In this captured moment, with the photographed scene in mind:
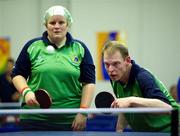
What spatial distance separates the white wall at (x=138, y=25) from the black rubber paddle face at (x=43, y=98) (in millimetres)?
5495

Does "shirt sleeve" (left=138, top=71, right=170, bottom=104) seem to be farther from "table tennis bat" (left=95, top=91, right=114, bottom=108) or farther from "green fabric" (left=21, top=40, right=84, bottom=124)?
"green fabric" (left=21, top=40, right=84, bottom=124)

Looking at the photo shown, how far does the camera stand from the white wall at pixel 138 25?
8.27 meters

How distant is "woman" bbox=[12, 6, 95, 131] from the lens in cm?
292

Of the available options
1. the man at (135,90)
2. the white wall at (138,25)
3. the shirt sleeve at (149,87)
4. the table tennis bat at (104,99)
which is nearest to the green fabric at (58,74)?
the table tennis bat at (104,99)

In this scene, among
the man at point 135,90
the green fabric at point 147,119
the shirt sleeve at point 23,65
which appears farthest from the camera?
the shirt sleeve at point 23,65

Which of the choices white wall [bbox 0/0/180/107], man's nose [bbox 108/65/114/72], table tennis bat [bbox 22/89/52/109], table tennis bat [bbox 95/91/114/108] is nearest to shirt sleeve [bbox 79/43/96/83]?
table tennis bat [bbox 95/91/114/108]

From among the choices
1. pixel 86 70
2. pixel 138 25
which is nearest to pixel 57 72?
pixel 86 70

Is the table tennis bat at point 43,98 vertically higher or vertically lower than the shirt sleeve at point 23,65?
lower

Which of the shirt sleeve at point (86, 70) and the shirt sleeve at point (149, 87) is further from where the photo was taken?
the shirt sleeve at point (86, 70)

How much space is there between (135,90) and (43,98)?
0.56m

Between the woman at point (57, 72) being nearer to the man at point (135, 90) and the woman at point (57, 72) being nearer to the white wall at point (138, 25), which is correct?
the man at point (135, 90)

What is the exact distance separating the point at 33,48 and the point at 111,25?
539 cm

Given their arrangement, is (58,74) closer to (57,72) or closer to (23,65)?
(57,72)

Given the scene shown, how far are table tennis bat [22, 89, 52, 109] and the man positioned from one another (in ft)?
1.32
